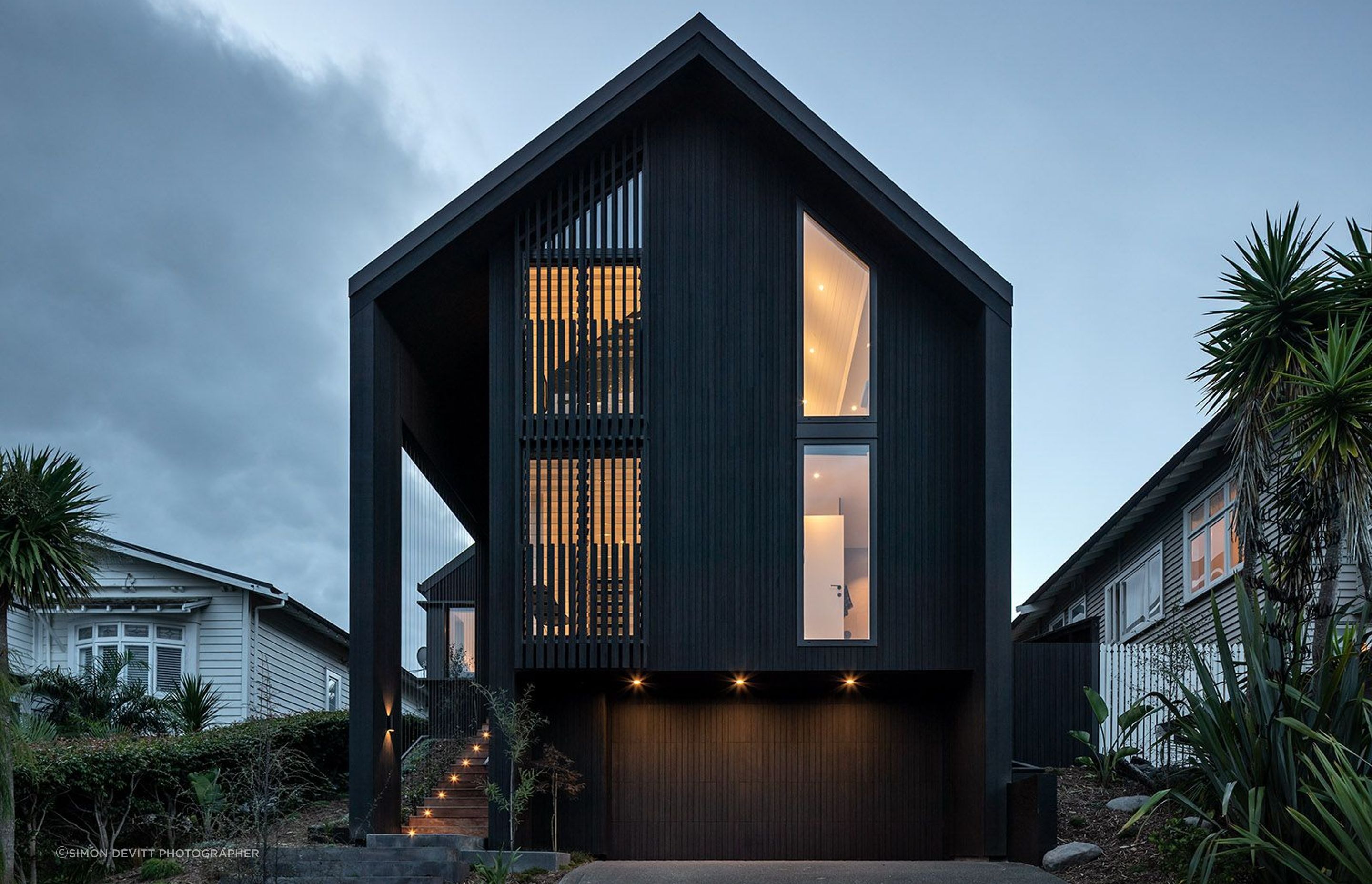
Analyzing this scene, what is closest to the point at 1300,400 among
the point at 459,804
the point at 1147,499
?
the point at 459,804

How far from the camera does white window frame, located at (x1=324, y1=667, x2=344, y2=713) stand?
88.3 ft

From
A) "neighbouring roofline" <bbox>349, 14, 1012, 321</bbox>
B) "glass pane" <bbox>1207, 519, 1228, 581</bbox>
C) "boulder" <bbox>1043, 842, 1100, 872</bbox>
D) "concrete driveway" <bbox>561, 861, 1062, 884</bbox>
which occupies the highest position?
"neighbouring roofline" <bbox>349, 14, 1012, 321</bbox>

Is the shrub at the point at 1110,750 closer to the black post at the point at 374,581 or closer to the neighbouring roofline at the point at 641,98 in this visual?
the neighbouring roofline at the point at 641,98

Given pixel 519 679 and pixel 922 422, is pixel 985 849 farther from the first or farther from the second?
Result: pixel 519 679

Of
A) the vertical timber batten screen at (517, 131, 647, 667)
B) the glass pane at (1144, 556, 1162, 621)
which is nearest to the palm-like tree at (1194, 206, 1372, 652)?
the vertical timber batten screen at (517, 131, 647, 667)

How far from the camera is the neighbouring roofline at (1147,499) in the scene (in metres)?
17.8

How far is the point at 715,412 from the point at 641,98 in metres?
4.02

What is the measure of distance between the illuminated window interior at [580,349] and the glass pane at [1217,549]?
10.4m

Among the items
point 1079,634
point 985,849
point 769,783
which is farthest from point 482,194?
point 1079,634

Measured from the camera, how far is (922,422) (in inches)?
573

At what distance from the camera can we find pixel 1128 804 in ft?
40.5

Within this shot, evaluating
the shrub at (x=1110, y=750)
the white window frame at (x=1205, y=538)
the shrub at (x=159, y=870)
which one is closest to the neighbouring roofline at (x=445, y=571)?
the shrub at (x=159, y=870)

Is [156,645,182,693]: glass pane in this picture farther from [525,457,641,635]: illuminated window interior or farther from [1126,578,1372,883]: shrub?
[1126,578,1372,883]: shrub

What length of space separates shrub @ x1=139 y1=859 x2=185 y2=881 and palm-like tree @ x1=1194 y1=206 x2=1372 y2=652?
35.1ft
